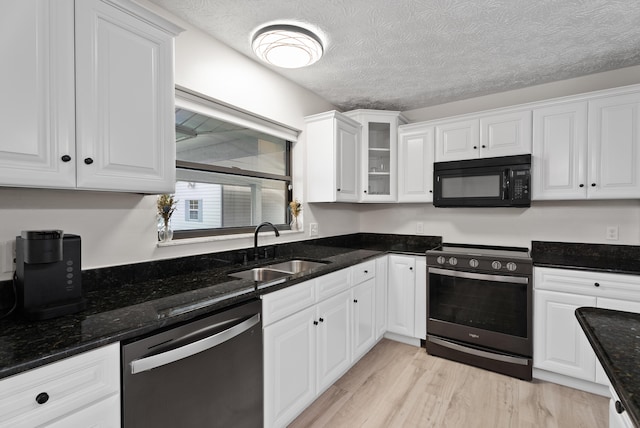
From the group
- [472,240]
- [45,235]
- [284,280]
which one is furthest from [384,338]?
[45,235]

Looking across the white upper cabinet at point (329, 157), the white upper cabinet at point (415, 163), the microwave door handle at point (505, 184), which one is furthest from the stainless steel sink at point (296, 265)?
the microwave door handle at point (505, 184)

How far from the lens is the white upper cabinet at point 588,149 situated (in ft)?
7.45

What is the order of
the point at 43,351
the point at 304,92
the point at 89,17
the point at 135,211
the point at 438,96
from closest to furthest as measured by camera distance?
the point at 43,351
the point at 89,17
the point at 135,211
the point at 304,92
the point at 438,96

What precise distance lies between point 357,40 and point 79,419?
2.31 meters

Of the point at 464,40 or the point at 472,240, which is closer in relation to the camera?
the point at 464,40

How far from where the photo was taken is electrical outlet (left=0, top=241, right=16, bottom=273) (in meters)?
1.28

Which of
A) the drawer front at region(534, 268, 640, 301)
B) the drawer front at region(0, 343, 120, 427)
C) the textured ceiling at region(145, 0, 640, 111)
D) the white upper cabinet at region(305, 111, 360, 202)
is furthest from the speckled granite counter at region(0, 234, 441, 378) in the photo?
the textured ceiling at region(145, 0, 640, 111)

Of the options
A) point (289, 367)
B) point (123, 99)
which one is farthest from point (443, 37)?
point (289, 367)

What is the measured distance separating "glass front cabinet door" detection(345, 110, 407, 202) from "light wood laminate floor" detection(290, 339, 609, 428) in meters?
1.61

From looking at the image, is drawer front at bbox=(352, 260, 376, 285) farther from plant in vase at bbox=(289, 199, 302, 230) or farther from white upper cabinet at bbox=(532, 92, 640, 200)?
white upper cabinet at bbox=(532, 92, 640, 200)

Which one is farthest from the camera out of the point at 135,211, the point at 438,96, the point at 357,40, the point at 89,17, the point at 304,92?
the point at 438,96

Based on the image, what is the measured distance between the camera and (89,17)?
4.07 feet

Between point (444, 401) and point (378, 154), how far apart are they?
87.9 inches

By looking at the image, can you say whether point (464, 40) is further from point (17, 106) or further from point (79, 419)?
point (79, 419)
